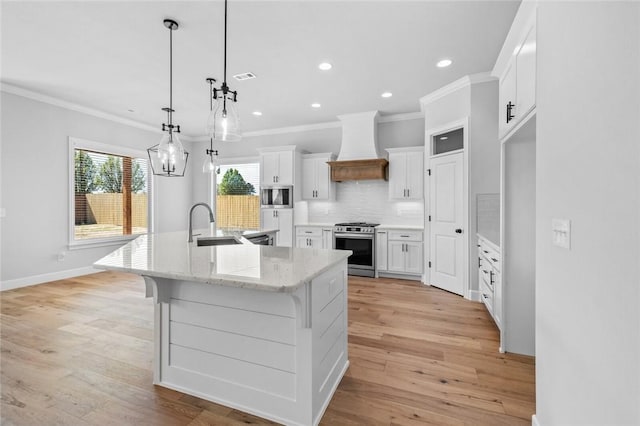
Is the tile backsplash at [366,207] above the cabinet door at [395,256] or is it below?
above

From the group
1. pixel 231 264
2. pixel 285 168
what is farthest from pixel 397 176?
pixel 231 264

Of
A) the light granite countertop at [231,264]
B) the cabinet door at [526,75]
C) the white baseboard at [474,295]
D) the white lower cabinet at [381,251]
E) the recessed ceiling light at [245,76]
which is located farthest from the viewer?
the white lower cabinet at [381,251]

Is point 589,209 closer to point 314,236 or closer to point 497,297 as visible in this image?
point 497,297

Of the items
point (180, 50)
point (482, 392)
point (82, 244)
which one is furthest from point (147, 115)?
point (482, 392)

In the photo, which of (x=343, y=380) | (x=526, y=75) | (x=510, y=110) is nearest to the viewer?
(x=526, y=75)

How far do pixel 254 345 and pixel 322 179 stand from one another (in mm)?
4266

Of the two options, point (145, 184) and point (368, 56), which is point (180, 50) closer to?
point (368, 56)

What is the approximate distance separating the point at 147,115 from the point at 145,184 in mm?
1481

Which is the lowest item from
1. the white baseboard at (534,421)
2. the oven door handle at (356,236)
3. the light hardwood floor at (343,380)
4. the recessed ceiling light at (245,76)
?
the light hardwood floor at (343,380)

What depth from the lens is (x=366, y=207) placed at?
5.70 m

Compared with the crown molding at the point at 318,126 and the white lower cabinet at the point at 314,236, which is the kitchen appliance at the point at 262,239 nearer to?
the white lower cabinet at the point at 314,236

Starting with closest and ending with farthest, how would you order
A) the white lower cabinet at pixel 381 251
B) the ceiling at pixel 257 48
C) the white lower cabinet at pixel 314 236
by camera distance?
the ceiling at pixel 257 48 → the white lower cabinet at pixel 381 251 → the white lower cabinet at pixel 314 236

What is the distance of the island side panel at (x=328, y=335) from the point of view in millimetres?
1675

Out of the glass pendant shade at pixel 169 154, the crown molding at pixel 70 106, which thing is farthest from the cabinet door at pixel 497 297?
the crown molding at pixel 70 106
